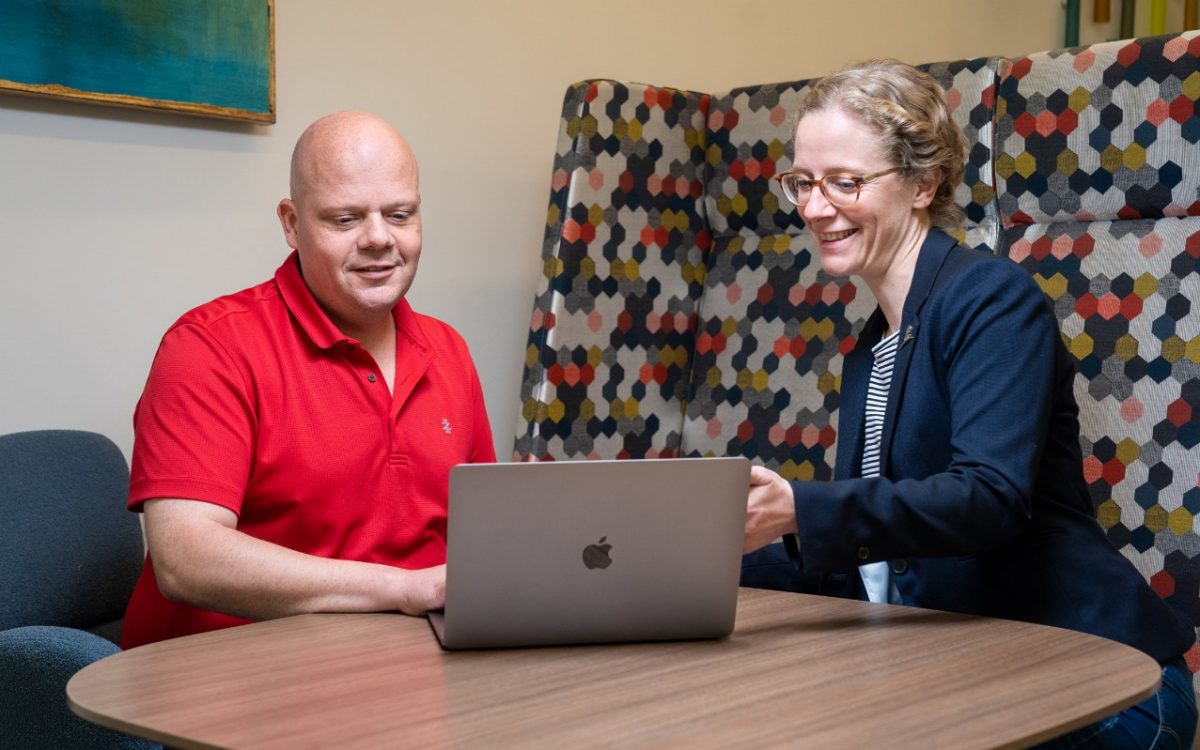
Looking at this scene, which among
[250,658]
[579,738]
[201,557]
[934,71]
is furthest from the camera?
[934,71]

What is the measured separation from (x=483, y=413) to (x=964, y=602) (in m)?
0.76

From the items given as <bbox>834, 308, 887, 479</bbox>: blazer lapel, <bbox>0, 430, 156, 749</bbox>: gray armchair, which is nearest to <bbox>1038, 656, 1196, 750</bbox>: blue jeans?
<bbox>834, 308, 887, 479</bbox>: blazer lapel

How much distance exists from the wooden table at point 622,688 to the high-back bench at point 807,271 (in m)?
0.77

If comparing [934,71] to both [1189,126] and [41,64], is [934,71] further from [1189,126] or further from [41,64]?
[41,64]

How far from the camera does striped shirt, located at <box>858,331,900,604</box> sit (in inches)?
66.4

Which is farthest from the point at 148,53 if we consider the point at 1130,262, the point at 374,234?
the point at 1130,262

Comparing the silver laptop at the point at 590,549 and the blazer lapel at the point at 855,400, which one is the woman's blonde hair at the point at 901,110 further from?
the silver laptop at the point at 590,549

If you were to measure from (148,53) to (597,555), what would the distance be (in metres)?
1.35

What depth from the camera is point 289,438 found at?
5.38 ft

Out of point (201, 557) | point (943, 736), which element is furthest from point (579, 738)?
point (201, 557)

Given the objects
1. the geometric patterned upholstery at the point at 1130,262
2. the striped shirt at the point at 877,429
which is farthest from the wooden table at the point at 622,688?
the geometric patterned upholstery at the point at 1130,262

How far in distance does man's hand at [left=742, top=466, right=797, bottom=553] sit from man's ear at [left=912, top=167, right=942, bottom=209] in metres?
0.50

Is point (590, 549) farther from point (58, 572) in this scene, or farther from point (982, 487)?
point (58, 572)

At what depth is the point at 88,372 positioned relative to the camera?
85.7 inches
